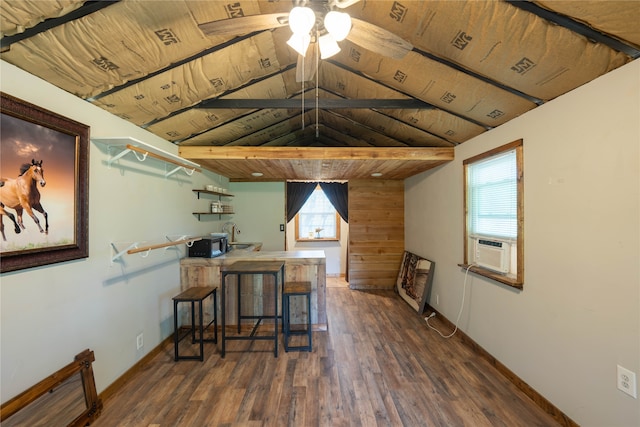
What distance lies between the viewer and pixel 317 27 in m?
1.35

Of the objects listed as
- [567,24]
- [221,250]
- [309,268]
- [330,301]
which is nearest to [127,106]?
[221,250]

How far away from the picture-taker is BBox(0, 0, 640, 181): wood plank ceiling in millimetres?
1257

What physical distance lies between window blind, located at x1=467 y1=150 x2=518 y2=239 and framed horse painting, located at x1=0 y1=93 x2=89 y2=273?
3380mm

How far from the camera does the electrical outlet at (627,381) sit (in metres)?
1.37

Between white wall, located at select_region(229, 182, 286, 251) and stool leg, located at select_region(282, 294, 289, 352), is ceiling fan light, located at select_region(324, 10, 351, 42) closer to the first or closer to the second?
stool leg, located at select_region(282, 294, 289, 352)

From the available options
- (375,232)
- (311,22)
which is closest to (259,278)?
(375,232)

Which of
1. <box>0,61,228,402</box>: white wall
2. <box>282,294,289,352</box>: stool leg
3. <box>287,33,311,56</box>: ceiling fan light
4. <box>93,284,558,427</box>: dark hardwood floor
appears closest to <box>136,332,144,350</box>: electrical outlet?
<box>0,61,228,402</box>: white wall

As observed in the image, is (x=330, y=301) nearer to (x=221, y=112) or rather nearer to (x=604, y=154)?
(x=221, y=112)

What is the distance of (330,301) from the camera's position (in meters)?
4.22

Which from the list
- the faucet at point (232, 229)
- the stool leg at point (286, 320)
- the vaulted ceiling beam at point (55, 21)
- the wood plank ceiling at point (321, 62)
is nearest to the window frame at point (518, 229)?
the wood plank ceiling at point (321, 62)

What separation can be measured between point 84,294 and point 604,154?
351cm

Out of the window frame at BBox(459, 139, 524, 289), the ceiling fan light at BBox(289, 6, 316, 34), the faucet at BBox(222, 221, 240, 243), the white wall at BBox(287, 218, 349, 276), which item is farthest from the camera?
the white wall at BBox(287, 218, 349, 276)

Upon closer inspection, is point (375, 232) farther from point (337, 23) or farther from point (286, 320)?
point (337, 23)

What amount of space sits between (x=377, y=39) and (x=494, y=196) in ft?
6.62
